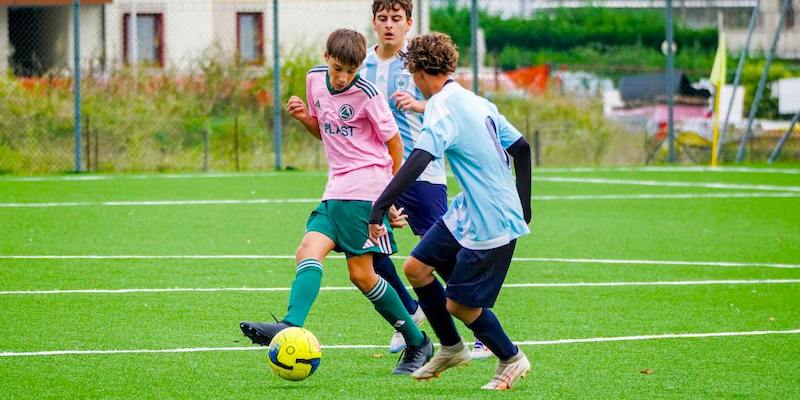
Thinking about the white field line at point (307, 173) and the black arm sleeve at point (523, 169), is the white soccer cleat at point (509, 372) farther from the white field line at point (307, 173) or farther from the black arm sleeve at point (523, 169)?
the white field line at point (307, 173)

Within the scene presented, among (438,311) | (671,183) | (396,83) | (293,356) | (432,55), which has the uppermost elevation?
(432,55)

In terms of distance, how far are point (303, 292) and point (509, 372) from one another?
112cm

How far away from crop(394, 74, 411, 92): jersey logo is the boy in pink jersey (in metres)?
1.01

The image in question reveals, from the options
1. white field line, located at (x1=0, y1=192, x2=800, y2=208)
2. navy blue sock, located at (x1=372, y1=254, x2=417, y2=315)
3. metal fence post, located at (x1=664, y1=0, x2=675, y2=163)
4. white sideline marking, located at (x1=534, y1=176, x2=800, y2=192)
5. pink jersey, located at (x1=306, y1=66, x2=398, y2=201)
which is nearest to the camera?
pink jersey, located at (x1=306, y1=66, x2=398, y2=201)

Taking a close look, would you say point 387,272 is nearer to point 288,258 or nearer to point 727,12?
point 288,258

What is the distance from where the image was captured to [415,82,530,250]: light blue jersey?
6.43m

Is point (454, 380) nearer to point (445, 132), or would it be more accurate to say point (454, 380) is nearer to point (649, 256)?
point (445, 132)

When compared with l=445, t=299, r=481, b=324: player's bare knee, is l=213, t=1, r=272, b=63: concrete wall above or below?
above

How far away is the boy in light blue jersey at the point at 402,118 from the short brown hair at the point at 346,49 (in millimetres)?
837

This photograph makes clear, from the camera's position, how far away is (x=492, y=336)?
21.8 feet

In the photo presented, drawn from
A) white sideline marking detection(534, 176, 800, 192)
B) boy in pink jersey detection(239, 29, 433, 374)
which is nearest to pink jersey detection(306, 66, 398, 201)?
boy in pink jersey detection(239, 29, 433, 374)

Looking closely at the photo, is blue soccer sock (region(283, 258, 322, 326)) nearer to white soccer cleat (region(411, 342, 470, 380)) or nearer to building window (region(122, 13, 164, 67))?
white soccer cleat (region(411, 342, 470, 380))

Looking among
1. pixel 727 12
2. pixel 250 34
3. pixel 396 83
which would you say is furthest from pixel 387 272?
pixel 727 12

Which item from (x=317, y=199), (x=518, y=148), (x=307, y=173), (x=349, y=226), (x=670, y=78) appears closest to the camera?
(x=518, y=148)
